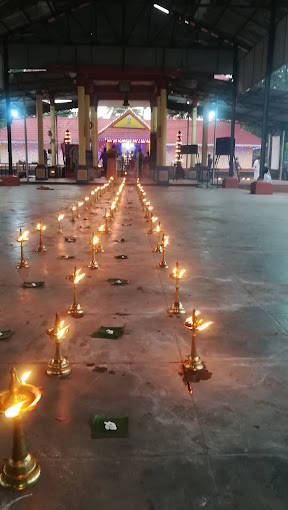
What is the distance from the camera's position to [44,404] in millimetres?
2539

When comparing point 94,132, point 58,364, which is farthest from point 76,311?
point 94,132

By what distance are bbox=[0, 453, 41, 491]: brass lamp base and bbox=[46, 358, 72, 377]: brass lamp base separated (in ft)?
2.98

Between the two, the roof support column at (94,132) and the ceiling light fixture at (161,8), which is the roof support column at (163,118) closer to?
the ceiling light fixture at (161,8)

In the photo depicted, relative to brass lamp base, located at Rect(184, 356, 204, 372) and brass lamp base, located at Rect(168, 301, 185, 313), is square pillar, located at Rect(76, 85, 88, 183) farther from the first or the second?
brass lamp base, located at Rect(184, 356, 204, 372)

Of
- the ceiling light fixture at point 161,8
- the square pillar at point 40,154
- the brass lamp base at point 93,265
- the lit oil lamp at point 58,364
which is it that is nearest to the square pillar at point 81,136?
the square pillar at point 40,154

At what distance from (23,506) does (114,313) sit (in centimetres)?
229

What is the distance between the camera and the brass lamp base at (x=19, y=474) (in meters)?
1.92

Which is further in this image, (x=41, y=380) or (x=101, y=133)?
(x=101, y=133)

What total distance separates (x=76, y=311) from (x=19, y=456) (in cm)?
210

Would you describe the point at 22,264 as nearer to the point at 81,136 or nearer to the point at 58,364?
the point at 58,364

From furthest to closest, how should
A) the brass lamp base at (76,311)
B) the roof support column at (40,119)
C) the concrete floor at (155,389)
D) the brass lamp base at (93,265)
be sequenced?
1. the roof support column at (40,119)
2. the brass lamp base at (93,265)
3. the brass lamp base at (76,311)
4. the concrete floor at (155,389)

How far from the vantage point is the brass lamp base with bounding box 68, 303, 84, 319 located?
156 inches

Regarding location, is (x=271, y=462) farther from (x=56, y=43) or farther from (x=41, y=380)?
(x=56, y=43)

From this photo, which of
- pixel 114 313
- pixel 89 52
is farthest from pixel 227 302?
pixel 89 52
